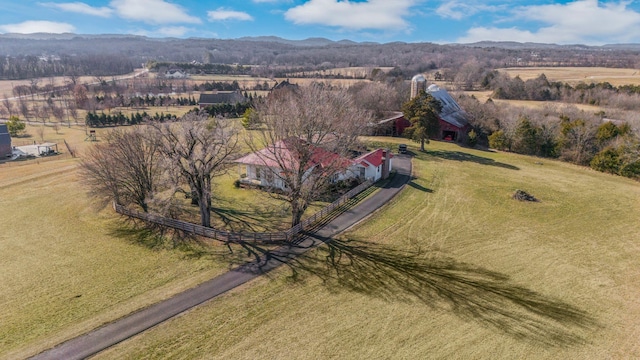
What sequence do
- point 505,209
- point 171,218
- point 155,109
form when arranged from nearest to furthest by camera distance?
1. point 171,218
2. point 505,209
3. point 155,109

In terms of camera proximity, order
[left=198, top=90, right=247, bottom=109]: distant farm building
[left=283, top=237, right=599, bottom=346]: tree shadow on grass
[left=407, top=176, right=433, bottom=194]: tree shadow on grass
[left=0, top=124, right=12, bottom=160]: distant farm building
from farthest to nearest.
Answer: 1. [left=198, top=90, right=247, bottom=109]: distant farm building
2. [left=0, top=124, right=12, bottom=160]: distant farm building
3. [left=407, top=176, right=433, bottom=194]: tree shadow on grass
4. [left=283, top=237, right=599, bottom=346]: tree shadow on grass

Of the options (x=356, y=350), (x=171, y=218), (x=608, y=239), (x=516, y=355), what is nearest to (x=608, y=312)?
(x=516, y=355)

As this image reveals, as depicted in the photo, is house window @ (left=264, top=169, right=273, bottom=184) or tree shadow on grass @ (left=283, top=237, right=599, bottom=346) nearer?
tree shadow on grass @ (left=283, top=237, right=599, bottom=346)

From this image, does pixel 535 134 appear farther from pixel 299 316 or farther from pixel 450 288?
pixel 299 316

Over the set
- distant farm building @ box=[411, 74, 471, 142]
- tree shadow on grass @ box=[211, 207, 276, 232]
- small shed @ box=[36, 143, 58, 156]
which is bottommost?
tree shadow on grass @ box=[211, 207, 276, 232]

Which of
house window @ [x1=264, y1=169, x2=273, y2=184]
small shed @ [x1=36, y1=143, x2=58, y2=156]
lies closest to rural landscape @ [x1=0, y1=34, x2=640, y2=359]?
house window @ [x1=264, y1=169, x2=273, y2=184]

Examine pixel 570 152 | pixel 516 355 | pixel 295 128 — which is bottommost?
pixel 516 355

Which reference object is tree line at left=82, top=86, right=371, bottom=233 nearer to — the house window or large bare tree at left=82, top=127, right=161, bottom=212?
large bare tree at left=82, top=127, right=161, bottom=212
